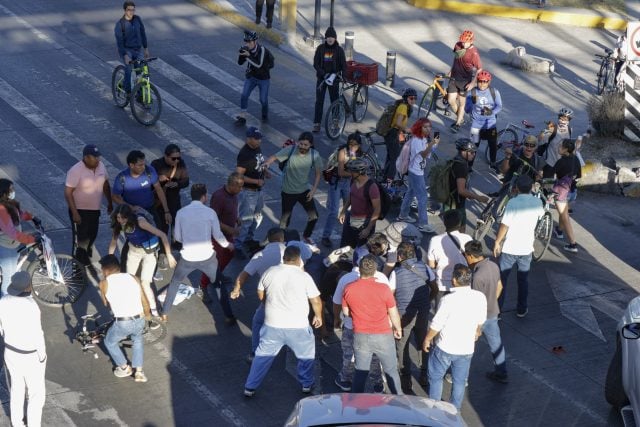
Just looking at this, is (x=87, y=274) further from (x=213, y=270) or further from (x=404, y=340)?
(x=404, y=340)

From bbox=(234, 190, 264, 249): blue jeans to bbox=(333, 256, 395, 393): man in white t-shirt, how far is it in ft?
9.79

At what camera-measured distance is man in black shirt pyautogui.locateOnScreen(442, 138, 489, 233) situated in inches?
530

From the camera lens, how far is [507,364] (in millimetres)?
11477

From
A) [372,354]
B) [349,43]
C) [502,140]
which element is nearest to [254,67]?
[349,43]

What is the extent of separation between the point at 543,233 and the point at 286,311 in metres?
5.52

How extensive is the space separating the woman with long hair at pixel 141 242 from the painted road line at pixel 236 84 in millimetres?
7245

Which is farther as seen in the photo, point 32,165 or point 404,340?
point 32,165

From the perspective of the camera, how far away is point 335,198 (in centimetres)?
1405

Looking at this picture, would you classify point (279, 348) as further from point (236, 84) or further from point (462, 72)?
point (236, 84)

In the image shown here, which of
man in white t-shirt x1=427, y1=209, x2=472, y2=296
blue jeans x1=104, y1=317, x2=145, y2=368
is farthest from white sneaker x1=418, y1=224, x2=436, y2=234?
blue jeans x1=104, y1=317, x2=145, y2=368

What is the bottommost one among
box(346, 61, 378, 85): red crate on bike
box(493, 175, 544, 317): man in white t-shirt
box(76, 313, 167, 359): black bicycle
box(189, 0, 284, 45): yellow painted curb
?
box(189, 0, 284, 45): yellow painted curb

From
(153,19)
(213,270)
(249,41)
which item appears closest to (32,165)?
(249,41)

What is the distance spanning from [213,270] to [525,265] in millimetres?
3520

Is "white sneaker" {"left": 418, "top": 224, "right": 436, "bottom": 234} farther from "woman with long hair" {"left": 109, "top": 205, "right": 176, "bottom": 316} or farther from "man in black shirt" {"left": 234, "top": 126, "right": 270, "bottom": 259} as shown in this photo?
"woman with long hair" {"left": 109, "top": 205, "right": 176, "bottom": 316}
